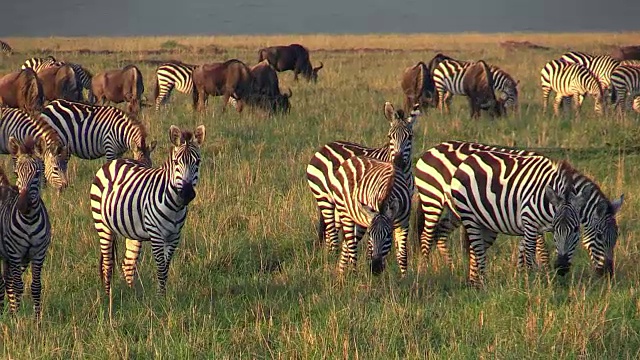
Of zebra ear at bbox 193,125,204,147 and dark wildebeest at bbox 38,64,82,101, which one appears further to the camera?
dark wildebeest at bbox 38,64,82,101

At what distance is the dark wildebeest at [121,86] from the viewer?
1809cm

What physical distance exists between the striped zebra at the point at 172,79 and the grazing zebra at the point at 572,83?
8.84m

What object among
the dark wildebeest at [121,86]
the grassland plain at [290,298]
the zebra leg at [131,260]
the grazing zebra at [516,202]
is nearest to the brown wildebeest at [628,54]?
the dark wildebeest at [121,86]

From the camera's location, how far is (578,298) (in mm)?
6582

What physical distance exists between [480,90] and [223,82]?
19.2ft

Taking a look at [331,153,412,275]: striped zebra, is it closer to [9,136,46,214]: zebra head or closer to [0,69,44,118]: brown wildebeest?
[9,136,46,214]: zebra head

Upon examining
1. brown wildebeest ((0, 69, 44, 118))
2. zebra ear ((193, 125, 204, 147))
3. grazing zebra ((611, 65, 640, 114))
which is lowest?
zebra ear ((193, 125, 204, 147))

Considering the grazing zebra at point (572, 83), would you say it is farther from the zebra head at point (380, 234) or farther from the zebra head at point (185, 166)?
the zebra head at point (185, 166)

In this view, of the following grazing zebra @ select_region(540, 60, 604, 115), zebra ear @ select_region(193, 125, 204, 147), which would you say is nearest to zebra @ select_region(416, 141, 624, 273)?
zebra ear @ select_region(193, 125, 204, 147)

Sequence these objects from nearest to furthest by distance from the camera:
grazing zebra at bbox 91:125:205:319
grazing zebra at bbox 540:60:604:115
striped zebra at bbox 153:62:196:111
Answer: grazing zebra at bbox 91:125:205:319 → grazing zebra at bbox 540:60:604:115 → striped zebra at bbox 153:62:196:111

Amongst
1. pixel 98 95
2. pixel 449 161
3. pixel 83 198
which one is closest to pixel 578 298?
pixel 449 161

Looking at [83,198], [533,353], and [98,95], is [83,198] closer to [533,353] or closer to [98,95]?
[533,353]

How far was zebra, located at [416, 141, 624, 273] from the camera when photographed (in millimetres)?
6918

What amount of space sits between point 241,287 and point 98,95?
12.6 meters
